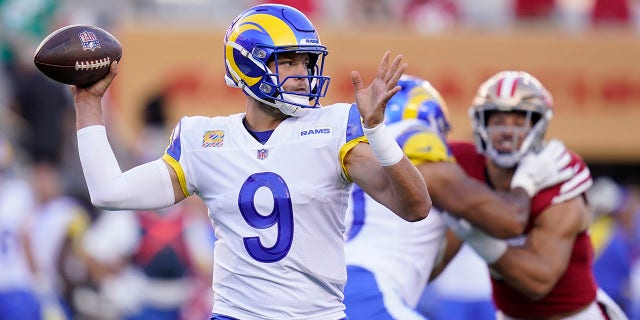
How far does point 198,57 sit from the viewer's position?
13.2m

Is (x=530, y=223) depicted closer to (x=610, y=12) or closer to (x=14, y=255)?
(x=14, y=255)

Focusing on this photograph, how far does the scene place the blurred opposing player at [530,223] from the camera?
232 inches

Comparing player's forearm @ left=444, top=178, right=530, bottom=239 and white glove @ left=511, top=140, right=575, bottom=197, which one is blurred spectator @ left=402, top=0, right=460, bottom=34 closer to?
white glove @ left=511, top=140, right=575, bottom=197

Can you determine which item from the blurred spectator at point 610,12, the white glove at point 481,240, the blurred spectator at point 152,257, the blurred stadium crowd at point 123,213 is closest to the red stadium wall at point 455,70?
the blurred stadium crowd at point 123,213

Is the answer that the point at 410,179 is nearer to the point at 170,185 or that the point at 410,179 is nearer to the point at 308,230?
the point at 308,230

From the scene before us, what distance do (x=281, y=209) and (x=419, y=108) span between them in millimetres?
1462

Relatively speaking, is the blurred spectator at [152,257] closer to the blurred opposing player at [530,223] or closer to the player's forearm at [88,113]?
the blurred opposing player at [530,223]

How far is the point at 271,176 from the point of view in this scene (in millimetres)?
4637

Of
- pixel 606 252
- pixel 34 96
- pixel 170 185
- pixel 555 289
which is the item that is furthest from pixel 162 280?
pixel 170 185

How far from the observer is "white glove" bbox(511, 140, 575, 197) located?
235 inches

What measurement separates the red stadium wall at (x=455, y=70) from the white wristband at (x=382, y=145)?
841cm

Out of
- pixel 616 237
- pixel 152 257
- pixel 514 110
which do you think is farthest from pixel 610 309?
pixel 616 237

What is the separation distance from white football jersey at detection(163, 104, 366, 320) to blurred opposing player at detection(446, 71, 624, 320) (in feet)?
4.23

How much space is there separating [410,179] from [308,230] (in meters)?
0.44
